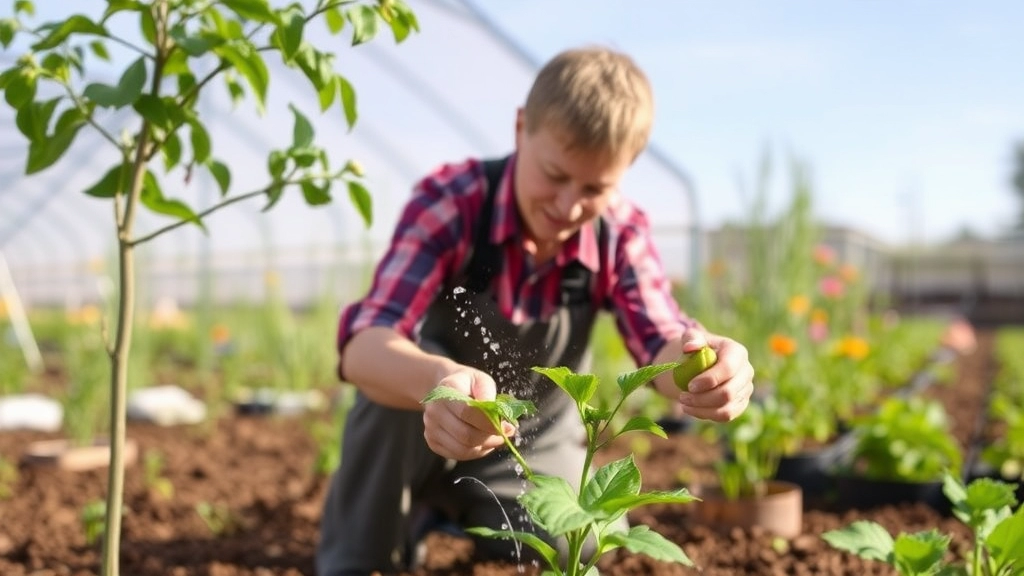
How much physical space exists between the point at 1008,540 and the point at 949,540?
0.24 ft

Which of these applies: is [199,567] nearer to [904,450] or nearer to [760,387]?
[904,450]

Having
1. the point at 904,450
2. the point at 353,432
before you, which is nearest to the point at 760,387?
the point at 904,450

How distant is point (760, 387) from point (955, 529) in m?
1.90

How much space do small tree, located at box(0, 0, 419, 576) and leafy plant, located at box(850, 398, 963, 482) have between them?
1503 mm

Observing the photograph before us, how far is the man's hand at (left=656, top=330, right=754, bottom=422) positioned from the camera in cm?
104

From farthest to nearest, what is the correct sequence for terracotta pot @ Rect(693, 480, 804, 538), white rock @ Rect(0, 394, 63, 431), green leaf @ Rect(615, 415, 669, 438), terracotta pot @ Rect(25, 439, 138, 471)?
white rock @ Rect(0, 394, 63, 431) < terracotta pot @ Rect(25, 439, 138, 471) < terracotta pot @ Rect(693, 480, 804, 538) < green leaf @ Rect(615, 415, 669, 438)

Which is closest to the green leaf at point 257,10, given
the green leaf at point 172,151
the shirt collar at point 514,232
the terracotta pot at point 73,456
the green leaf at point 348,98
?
the green leaf at point 348,98

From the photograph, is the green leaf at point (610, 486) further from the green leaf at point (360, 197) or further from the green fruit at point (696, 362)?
the green leaf at point (360, 197)

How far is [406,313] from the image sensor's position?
1.57 m

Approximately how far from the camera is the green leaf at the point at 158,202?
4.11 feet

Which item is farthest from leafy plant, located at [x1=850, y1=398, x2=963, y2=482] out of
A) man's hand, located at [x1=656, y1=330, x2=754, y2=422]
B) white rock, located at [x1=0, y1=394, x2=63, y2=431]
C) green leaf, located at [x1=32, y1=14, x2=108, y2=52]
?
white rock, located at [x1=0, y1=394, x2=63, y2=431]

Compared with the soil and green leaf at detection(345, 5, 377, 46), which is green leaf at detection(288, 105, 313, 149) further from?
the soil

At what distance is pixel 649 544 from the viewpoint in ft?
2.80

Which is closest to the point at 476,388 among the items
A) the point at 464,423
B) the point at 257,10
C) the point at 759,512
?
the point at 464,423
